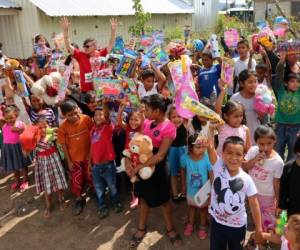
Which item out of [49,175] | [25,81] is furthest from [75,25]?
[49,175]

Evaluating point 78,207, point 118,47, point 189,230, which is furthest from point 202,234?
point 118,47

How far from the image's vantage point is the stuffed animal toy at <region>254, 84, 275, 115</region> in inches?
139

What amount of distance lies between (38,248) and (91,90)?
2039mm

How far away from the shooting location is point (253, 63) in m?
4.99

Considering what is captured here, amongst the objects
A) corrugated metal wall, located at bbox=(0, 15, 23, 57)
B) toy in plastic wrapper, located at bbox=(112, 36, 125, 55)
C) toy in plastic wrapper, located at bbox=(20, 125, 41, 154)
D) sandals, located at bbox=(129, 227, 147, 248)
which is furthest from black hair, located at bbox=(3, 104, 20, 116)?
corrugated metal wall, located at bbox=(0, 15, 23, 57)

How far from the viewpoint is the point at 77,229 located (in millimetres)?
3742

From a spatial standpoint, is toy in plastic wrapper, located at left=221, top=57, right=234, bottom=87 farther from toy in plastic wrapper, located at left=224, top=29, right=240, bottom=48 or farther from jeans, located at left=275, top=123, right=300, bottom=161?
toy in plastic wrapper, located at left=224, top=29, right=240, bottom=48

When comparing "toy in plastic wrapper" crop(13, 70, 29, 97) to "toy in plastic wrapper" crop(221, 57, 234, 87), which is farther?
"toy in plastic wrapper" crop(13, 70, 29, 97)

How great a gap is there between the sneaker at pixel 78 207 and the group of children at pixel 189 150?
0.05 ft

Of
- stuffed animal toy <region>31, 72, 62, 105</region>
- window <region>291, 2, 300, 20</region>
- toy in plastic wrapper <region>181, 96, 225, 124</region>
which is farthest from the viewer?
window <region>291, 2, 300, 20</region>

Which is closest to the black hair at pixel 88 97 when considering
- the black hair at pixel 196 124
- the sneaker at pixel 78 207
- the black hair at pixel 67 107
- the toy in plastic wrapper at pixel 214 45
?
the black hair at pixel 67 107

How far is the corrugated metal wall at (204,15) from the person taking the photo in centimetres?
2055

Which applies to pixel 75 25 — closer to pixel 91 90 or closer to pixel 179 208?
pixel 91 90

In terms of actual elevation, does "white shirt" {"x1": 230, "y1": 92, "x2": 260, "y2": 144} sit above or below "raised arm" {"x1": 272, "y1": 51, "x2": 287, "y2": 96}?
below
